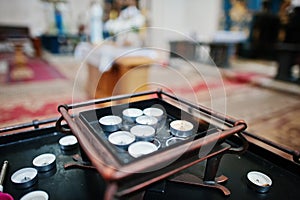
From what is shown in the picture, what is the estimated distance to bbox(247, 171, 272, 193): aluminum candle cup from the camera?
882 mm

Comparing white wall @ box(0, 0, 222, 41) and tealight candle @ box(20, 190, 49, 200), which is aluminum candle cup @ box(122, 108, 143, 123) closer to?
tealight candle @ box(20, 190, 49, 200)

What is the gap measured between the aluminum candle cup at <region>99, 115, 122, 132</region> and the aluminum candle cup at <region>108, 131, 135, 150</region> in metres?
0.04

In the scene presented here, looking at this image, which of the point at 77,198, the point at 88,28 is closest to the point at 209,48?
the point at 88,28

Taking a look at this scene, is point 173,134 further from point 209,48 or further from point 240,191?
point 209,48

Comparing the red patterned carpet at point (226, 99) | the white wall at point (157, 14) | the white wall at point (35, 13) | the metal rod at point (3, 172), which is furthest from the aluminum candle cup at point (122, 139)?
the white wall at point (35, 13)

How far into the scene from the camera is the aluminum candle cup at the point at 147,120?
0.93 metres

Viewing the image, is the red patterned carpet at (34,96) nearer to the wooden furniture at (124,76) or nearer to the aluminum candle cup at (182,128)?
the wooden furniture at (124,76)

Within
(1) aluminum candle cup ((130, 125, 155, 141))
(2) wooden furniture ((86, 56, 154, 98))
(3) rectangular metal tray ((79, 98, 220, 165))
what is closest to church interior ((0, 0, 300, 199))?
(2) wooden furniture ((86, 56, 154, 98))

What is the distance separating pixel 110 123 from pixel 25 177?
0.44m

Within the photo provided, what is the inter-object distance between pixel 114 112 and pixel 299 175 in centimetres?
98

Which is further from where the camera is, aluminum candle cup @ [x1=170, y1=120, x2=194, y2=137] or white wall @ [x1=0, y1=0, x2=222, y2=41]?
white wall @ [x1=0, y1=0, x2=222, y2=41]

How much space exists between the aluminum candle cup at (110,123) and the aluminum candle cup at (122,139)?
41mm

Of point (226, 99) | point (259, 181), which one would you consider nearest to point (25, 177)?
point (259, 181)

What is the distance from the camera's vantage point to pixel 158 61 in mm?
4000
